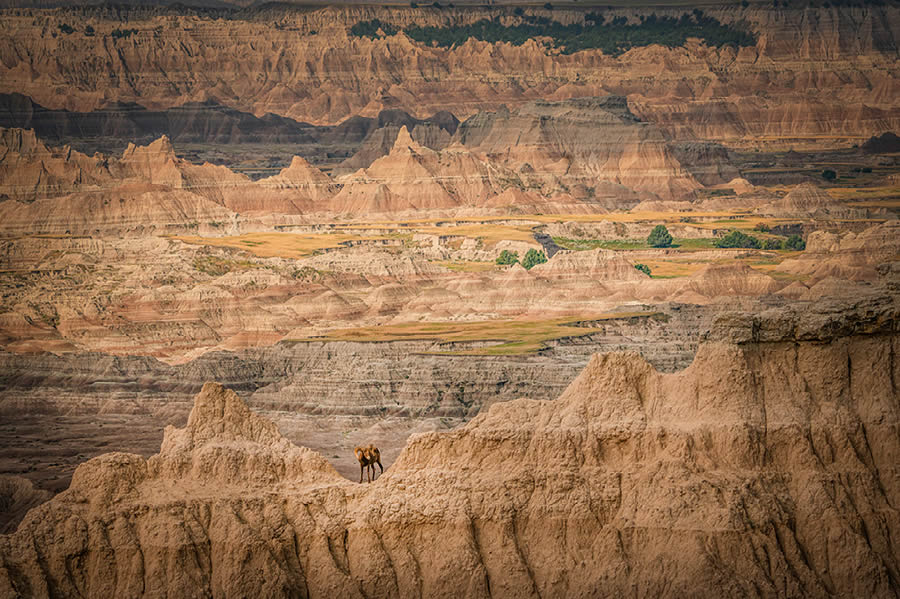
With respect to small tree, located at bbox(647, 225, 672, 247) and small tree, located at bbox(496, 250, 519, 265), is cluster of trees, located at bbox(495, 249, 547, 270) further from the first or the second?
small tree, located at bbox(647, 225, 672, 247)

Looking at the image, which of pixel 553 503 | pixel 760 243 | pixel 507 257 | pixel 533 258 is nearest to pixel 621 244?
pixel 760 243

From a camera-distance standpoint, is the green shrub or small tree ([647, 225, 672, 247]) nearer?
the green shrub

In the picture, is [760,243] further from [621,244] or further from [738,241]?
[621,244]

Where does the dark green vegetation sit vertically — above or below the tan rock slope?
above

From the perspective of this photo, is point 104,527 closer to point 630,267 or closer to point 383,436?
point 383,436

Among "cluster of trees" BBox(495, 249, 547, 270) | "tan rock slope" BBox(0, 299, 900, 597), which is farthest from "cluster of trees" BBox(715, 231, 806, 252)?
"tan rock slope" BBox(0, 299, 900, 597)

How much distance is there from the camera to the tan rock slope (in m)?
40.7

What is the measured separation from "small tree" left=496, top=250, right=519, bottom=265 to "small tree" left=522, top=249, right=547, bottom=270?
968 mm

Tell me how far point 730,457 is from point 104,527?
12.9m

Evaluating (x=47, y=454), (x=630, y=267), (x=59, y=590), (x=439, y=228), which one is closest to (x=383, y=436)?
(x=47, y=454)

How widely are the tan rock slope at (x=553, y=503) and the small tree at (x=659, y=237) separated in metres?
135

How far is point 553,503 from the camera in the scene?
41781mm

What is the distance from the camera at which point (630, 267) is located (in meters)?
150

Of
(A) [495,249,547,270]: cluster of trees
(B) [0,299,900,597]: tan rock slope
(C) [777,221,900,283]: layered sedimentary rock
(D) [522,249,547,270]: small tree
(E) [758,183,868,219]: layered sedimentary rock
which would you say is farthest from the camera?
(E) [758,183,868,219]: layered sedimentary rock
